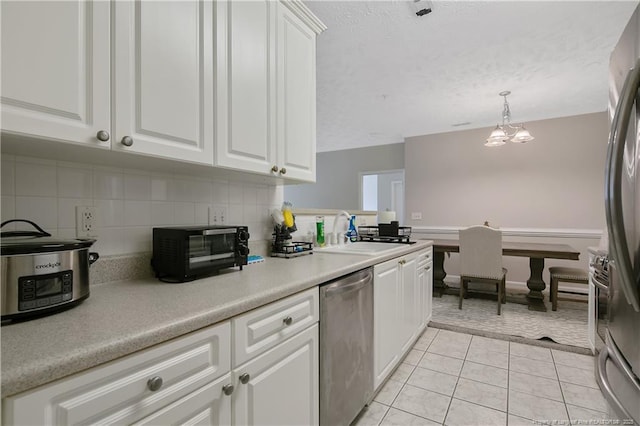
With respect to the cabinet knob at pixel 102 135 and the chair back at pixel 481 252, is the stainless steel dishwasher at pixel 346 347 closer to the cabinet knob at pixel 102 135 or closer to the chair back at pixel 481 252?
the cabinet knob at pixel 102 135

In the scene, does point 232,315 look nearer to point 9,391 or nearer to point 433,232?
point 9,391

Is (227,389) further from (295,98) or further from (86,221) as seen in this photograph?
(295,98)

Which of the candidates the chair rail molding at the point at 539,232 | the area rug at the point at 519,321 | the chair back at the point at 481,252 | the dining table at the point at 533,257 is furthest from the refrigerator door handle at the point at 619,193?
the chair rail molding at the point at 539,232

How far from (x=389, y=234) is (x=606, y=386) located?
1847 mm

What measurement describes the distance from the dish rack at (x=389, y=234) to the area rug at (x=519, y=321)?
100cm

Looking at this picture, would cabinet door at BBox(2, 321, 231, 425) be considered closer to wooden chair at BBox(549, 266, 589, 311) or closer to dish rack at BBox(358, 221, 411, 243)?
dish rack at BBox(358, 221, 411, 243)

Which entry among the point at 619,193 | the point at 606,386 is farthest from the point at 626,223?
the point at 606,386

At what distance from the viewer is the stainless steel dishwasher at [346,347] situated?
1.29 metres

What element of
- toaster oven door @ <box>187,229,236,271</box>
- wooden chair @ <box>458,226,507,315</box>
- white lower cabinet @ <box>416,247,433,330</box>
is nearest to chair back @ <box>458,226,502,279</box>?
wooden chair @ <box>458,226,507,315</box>

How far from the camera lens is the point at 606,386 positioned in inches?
38.1

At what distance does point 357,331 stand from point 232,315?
825mm

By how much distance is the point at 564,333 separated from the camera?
2.72 meters

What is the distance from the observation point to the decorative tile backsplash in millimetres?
1002

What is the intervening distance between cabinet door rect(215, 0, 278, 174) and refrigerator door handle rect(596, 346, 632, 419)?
1519 millimetres
